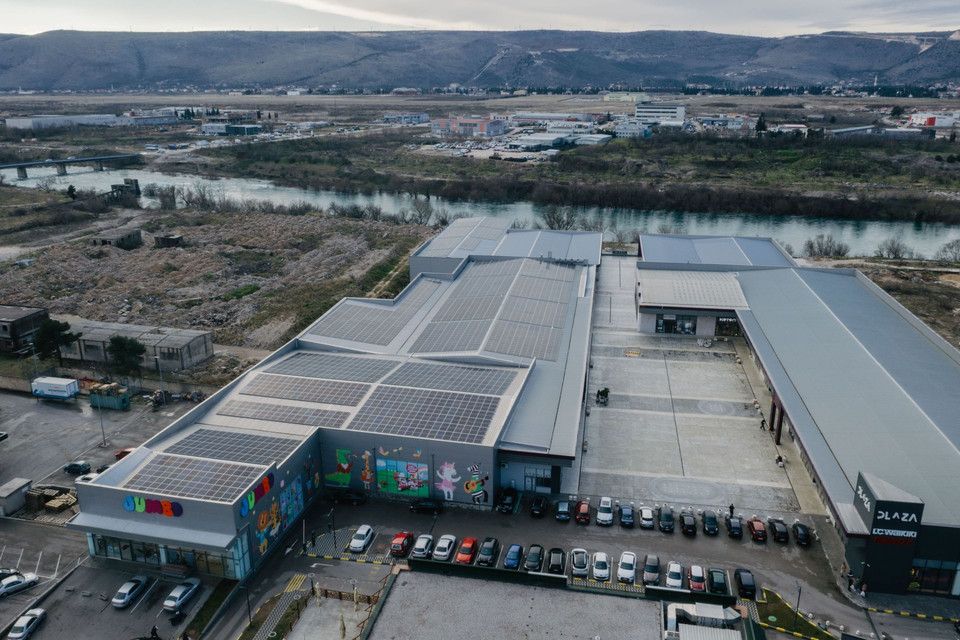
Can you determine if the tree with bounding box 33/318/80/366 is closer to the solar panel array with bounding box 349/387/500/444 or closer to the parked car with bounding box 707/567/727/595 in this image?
the solar panel array with bounding box 349/387/500/444

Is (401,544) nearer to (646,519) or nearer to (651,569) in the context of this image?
(651,569)

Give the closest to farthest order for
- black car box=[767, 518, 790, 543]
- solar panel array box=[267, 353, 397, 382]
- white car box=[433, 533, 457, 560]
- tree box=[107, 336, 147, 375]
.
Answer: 1. white car box=[433, 533, 457, 560]
2. black car box=[767, 518, 790, 543]
3. solar panel array box=[267, 353, 397, 382]
4. tree box=[107, 336, 147, 375]

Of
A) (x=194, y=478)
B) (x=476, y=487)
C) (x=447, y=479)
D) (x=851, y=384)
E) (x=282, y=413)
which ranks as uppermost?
(x=851, y=384)

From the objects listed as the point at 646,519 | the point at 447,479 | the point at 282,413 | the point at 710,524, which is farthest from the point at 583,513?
the point at 282,413

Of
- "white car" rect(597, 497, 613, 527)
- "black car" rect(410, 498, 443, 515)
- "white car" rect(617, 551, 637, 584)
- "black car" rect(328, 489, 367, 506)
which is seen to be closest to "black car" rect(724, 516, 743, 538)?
"white car" rect(617, 551, 637, 584)

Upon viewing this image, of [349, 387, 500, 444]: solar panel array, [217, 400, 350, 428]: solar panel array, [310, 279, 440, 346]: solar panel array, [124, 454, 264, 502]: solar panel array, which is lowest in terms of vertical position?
[124, 454, 264, 502]: solar panel array

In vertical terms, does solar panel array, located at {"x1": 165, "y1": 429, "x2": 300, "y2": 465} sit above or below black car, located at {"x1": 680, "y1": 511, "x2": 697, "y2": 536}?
above
